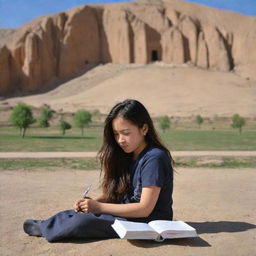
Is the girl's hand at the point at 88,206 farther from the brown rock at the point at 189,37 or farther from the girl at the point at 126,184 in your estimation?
Result: the brown rock at the point at 189,37

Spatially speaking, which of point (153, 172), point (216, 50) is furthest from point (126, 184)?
point (216, 50)

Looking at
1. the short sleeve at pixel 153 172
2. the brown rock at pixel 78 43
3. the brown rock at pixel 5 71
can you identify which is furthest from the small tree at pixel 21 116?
the brown rock at pixel 78 43

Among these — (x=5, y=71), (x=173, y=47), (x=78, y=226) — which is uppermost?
(x=173, y=47)

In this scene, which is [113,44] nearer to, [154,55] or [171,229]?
[154,55]

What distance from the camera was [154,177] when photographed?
171 inches

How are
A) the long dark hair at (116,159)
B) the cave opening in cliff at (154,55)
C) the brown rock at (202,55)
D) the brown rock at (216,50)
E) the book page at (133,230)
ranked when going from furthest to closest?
the cave opening in cliff at (154,55) → the brown rock at (202,55) → the brown rock at (216,50) → the long dark hair at (116,159) → the book page at (133,230)

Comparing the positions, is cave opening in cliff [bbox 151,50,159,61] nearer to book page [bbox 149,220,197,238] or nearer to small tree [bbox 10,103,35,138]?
small tree [bbox 10,103,35,138]

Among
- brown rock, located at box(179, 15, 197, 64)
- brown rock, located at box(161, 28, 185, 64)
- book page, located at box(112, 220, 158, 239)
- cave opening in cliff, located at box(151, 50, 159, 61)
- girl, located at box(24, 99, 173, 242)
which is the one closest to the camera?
book page, located at box(112, 220, 158, 239)

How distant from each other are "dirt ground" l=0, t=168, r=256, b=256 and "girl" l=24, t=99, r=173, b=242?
18 cm

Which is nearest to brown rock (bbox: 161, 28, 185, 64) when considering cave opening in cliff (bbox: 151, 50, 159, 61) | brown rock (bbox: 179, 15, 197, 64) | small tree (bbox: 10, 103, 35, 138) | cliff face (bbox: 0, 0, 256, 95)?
cliff face (bbox: 0, 0, 256, 95)

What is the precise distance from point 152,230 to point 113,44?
89575mm

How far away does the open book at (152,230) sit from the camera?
165 inches

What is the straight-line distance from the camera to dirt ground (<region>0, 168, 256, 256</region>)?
14.0 feet

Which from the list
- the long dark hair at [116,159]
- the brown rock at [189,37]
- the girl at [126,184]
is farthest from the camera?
the brown rock at [189,37]
